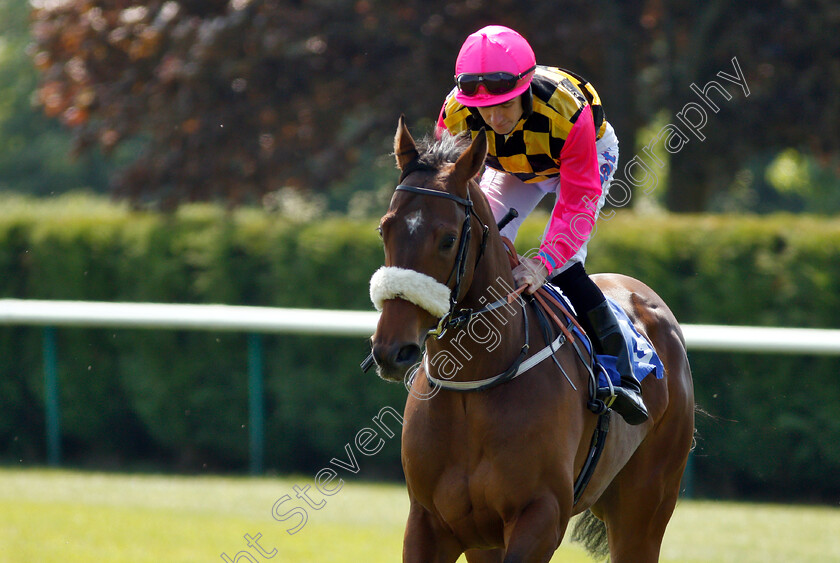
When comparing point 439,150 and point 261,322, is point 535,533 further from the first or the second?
point 261,322

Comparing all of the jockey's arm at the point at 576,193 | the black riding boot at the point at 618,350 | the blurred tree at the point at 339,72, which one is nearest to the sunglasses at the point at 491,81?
the jockey's arm at the point at 576,193

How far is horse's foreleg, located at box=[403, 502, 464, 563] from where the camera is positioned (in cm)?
306

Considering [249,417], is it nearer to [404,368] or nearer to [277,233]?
[277,233]

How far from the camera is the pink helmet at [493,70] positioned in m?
3.09

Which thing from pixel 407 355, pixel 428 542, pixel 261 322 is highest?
pixel 407 355

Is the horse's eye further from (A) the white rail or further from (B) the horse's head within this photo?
(A) the white rail

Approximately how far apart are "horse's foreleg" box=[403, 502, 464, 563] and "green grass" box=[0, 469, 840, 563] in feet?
7.54

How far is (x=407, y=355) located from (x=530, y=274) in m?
0.74

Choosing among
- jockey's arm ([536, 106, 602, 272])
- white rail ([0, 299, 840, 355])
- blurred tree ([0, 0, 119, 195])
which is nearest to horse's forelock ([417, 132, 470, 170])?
jockey's arm ([536, 106, 602, 272])

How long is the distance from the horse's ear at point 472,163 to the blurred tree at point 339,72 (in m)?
6.40

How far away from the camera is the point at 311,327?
7.20m

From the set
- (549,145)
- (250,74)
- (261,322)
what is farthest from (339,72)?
(549,145)

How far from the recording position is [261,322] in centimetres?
737

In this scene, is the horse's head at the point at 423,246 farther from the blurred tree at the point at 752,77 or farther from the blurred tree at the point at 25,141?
the blurred tree at the point at 25,141
